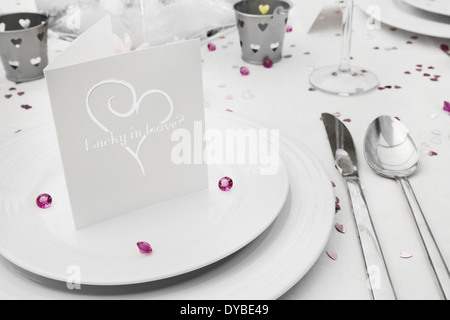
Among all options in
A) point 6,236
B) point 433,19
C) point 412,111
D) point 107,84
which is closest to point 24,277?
point 6,236

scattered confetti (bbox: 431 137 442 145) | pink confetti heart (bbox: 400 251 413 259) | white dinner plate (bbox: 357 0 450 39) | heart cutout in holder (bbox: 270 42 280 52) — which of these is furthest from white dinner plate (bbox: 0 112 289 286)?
white dinner plate (bbox: 357 0 450 39)

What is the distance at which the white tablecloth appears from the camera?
22.8 inches

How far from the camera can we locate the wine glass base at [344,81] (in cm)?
103

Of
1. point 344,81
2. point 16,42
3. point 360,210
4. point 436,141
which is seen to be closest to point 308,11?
point 344,81

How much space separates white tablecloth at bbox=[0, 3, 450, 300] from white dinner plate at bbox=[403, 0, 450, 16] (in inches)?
3.6

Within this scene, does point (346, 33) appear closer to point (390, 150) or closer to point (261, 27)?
point (261, 27)

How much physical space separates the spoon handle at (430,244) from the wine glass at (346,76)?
344mm

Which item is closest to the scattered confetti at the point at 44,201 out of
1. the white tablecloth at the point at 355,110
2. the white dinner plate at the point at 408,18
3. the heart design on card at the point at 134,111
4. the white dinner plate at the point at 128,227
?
the white dinner plate at the point at 128,227

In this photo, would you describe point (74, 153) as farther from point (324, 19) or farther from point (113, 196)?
point (324, 19)

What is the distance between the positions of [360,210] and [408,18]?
717mm

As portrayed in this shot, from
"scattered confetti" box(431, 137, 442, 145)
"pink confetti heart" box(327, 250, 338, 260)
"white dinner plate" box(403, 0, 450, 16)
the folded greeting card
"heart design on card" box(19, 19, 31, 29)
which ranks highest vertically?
the folded greeting card

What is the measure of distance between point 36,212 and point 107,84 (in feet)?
0.56

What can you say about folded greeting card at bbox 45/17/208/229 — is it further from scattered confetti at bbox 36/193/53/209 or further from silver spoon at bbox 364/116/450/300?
silver spoon at bbox 364/116/450/300

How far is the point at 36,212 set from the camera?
0.58m
